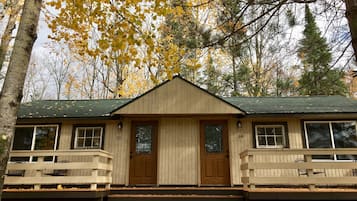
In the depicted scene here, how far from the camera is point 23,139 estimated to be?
8.12 m

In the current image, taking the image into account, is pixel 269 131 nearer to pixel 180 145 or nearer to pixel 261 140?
pixel 261 140

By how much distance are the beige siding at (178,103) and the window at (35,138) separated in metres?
2.29

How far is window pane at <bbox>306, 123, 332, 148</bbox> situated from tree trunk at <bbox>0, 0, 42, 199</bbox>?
23.6 feet

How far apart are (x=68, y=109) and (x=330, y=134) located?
7.93m

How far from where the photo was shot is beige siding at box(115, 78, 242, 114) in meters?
7.60

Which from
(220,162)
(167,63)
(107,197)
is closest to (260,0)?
(167,63)

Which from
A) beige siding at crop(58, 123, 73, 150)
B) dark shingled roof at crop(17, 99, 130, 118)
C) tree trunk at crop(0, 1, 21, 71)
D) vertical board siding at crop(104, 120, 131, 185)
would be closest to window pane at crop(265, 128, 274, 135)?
vertical board siding at crop(104, 120, 131, 185)

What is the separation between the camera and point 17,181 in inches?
241

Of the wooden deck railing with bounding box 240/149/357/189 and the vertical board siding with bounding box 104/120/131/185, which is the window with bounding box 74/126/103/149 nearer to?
the vertical board siding with bounding box 104/120/131/185

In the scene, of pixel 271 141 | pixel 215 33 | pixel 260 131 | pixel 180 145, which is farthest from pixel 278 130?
pixel 215 33

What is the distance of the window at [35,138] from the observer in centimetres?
803

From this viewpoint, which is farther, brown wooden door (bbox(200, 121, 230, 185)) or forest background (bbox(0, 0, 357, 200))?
brown wooden door (bbox(200, 121, 230, 185))

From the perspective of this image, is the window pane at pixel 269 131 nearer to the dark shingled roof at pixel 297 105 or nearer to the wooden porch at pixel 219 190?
the dark shingled roof at pixel 297 105

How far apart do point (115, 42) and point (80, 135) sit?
4.11 metres
